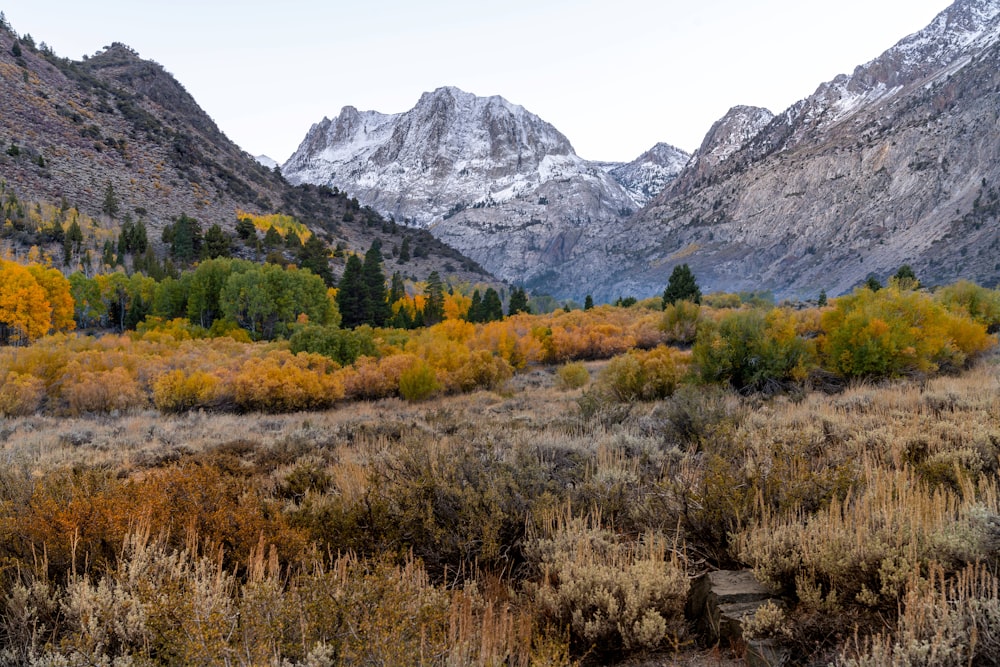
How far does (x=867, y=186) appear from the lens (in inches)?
5022

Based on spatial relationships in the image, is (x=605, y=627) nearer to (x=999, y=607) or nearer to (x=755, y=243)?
(x=999, y=607)

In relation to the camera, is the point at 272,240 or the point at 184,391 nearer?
the point at 184,391

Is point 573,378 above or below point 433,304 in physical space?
below

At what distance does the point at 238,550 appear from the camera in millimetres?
3777

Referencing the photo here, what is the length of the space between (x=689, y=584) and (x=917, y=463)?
3.44 metres

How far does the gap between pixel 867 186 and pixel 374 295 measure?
434 ft

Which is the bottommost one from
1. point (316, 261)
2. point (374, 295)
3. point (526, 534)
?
point (526, 534)

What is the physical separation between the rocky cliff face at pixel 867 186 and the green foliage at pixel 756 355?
98.2 metres

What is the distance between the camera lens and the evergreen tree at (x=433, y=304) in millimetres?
49594

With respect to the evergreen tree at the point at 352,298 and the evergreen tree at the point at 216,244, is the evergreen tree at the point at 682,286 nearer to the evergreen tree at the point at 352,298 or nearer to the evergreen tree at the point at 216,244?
the evergreen tree at the point at 352,298

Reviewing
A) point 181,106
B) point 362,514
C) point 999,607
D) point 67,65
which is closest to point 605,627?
point 999,607

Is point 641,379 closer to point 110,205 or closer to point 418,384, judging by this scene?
point 418,384

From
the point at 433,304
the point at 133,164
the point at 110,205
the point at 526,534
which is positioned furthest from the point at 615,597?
the point at 133,164

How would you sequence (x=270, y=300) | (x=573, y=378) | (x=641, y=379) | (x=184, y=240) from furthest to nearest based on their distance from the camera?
(x=184, y=240) < (x=270, y=300) < (x=573, y=378) < (x=641, y=379)
